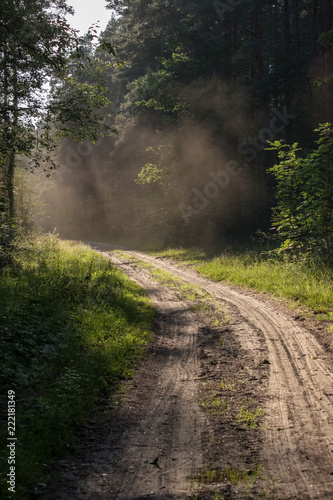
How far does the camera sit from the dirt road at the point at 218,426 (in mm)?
3174

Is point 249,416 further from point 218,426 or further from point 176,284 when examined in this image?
point 176,284

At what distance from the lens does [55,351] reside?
6043mm

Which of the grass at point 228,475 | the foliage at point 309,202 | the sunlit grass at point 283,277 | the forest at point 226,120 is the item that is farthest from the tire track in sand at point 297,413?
the forest at point 226,120

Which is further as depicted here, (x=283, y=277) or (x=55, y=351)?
(x=283, y=277)

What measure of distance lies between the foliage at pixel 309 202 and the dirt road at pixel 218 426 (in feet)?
18.7

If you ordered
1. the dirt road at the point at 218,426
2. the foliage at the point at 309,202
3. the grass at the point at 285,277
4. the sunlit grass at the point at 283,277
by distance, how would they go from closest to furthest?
the dirt road at the point at 218,426 < the grass at the point at 285,277 < the sunlit grass at the point at 283,277 < the foliage at the point at 309,202

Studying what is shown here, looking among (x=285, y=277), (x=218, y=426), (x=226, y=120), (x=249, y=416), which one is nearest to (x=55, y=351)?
(x=218, y=426)

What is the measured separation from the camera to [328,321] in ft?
25.3

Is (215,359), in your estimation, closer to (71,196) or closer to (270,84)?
(270,84)

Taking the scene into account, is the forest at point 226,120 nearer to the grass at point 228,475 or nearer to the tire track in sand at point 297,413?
the tire track in sand at point 297,413

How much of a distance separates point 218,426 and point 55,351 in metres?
3.06

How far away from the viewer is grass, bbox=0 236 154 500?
374cm

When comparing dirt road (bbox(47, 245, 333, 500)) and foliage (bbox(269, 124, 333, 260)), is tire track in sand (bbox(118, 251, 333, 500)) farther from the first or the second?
foliage (bbox(269, 124, 333, 260))

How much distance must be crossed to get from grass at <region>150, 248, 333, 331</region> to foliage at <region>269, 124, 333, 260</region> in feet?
2.58
